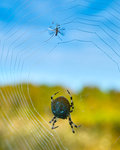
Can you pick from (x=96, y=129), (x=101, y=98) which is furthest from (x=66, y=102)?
(x=96, y=129)

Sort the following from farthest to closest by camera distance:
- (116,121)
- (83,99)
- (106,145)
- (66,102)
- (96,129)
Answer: (116,121) < (96,129) < (106,145) < (66,102) < (83,99)

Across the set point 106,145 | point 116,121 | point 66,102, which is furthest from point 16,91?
point 116,121

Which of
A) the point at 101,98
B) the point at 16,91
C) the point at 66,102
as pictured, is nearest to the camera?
the point at 16,91

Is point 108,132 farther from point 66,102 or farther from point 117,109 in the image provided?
point 66,102

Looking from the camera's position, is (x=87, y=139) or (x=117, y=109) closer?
(x=87, y=139)

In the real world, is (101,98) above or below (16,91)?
below

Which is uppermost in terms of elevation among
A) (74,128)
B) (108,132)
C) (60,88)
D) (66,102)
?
(60,88)

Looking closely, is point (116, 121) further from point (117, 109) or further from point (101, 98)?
point (101, 98)
